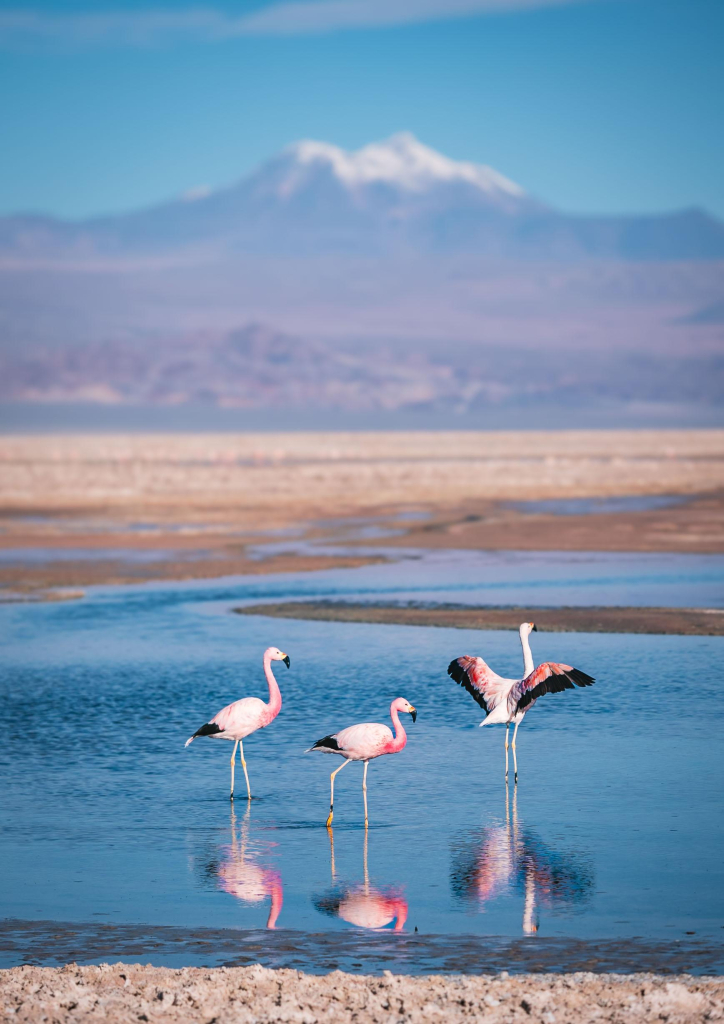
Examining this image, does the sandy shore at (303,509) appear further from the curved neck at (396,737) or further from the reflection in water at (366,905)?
the reflection in water at (366,905)

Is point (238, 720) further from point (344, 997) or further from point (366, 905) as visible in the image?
point (344, 997)

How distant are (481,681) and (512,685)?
13.1 inches

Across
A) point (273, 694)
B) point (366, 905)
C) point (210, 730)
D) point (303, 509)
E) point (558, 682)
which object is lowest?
point (366, 905)

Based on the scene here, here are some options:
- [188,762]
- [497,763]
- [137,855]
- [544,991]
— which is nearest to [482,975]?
[544,991]

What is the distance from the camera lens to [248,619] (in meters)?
21.6

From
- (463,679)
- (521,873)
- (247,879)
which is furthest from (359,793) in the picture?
Result: (521,873)

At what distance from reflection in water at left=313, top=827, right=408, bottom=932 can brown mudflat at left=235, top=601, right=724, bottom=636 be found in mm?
11056

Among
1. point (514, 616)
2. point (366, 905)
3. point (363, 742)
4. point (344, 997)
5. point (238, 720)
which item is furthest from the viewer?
point (514, 616)

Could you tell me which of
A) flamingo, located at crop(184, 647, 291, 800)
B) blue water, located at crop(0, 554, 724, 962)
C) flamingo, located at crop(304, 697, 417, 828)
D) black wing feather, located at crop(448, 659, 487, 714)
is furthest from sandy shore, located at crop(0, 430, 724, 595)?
flamingo, located at crop(304, 697, 417, 828)

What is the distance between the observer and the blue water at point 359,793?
28.9 ft

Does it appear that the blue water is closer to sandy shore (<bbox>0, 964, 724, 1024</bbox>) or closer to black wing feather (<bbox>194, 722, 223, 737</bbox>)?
black wing feather (<bbox>194, 722, 223, 737</bbox>)

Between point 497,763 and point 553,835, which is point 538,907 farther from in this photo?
point 497,763

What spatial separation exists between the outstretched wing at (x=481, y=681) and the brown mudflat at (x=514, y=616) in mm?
7457

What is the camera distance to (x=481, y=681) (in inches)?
487
